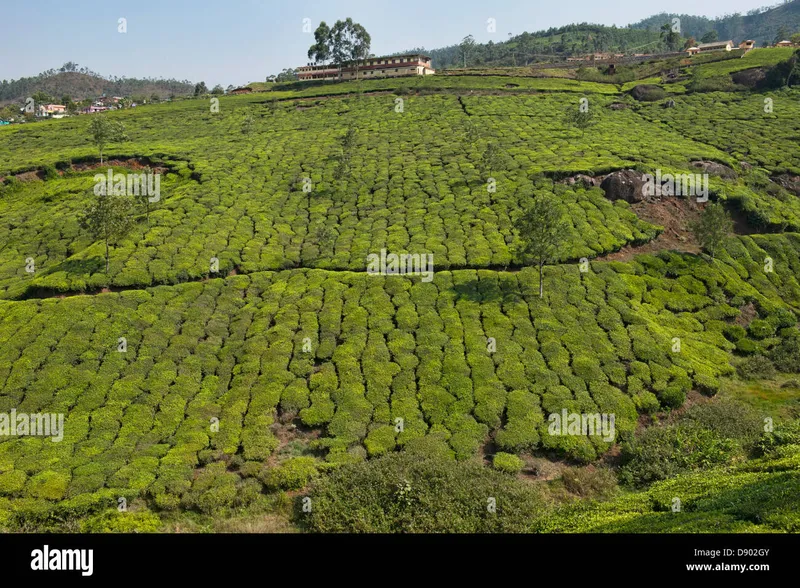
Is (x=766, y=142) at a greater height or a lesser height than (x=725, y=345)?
greater

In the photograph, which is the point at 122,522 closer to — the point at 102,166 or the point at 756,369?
the point at 756,369

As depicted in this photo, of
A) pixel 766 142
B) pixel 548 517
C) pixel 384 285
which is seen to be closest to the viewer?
pixel 548 517

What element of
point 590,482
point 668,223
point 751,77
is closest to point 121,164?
point 668,223

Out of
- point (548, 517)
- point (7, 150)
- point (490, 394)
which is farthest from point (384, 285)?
point (7, 150)

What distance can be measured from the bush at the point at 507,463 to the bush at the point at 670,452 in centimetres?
553

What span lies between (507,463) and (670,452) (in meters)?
9.33

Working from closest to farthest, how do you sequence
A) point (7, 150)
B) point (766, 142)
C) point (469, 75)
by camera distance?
point (766, 142)
point (7, 150)
point (469, 75)

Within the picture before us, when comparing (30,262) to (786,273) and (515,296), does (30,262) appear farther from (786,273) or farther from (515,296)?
(786,273)

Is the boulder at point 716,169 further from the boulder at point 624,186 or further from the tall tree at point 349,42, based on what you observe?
the tall tree at point 349,42

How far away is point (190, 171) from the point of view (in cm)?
7188

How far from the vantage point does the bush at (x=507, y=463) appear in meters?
28.3

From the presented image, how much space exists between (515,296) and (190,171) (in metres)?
51.8

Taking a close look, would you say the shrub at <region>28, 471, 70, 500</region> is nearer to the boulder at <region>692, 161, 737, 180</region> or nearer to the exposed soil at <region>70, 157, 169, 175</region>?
the exposed soil at <region>70, 157, 169, 175</region>

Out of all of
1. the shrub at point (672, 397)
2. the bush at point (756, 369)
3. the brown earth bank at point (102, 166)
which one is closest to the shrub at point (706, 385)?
the shrub at point (672, 397)
